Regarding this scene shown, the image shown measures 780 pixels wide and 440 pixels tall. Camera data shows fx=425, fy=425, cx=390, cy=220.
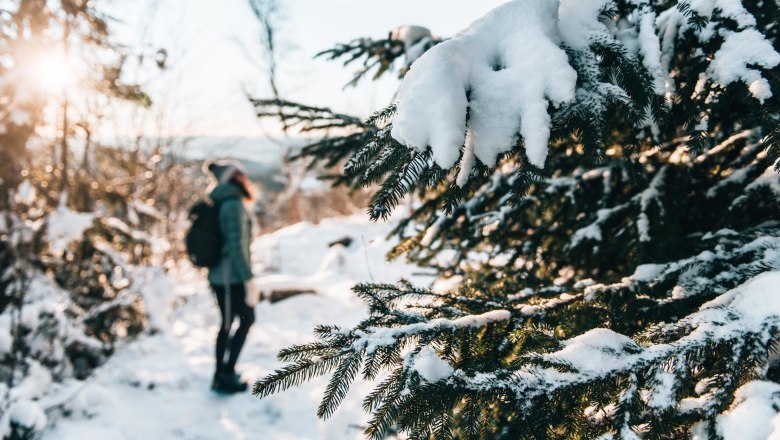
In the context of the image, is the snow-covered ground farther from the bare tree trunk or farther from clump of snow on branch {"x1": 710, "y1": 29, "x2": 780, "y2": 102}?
the bare tree trunk

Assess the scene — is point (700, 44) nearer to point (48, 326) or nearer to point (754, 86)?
point (754, 86)

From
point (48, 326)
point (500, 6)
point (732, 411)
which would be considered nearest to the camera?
point (732, 411)

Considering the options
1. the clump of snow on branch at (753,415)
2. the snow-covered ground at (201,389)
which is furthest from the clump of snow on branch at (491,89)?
the snow-covered ground at (201,389)

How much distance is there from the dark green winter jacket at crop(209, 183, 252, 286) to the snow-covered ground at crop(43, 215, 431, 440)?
42.8 inches

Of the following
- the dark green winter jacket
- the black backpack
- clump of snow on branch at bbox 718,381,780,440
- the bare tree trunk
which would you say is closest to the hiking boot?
the dark green winter jacket

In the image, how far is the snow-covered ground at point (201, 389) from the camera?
3.19 meters

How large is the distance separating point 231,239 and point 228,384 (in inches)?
52.1

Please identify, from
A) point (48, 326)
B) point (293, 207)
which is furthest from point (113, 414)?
point (293, 207)

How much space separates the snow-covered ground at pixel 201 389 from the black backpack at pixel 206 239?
3.92 ft

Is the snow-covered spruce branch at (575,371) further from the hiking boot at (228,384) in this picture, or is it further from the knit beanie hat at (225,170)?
the hiking boot at (228,384)

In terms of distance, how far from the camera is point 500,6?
1.11 meters

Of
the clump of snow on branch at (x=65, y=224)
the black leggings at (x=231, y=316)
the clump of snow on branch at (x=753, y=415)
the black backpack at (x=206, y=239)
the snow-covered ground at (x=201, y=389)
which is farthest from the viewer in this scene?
the clump of snow on branch at (x=65, y=224)

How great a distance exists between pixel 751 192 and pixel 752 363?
1.03 meters

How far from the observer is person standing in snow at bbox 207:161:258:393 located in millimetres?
3564
